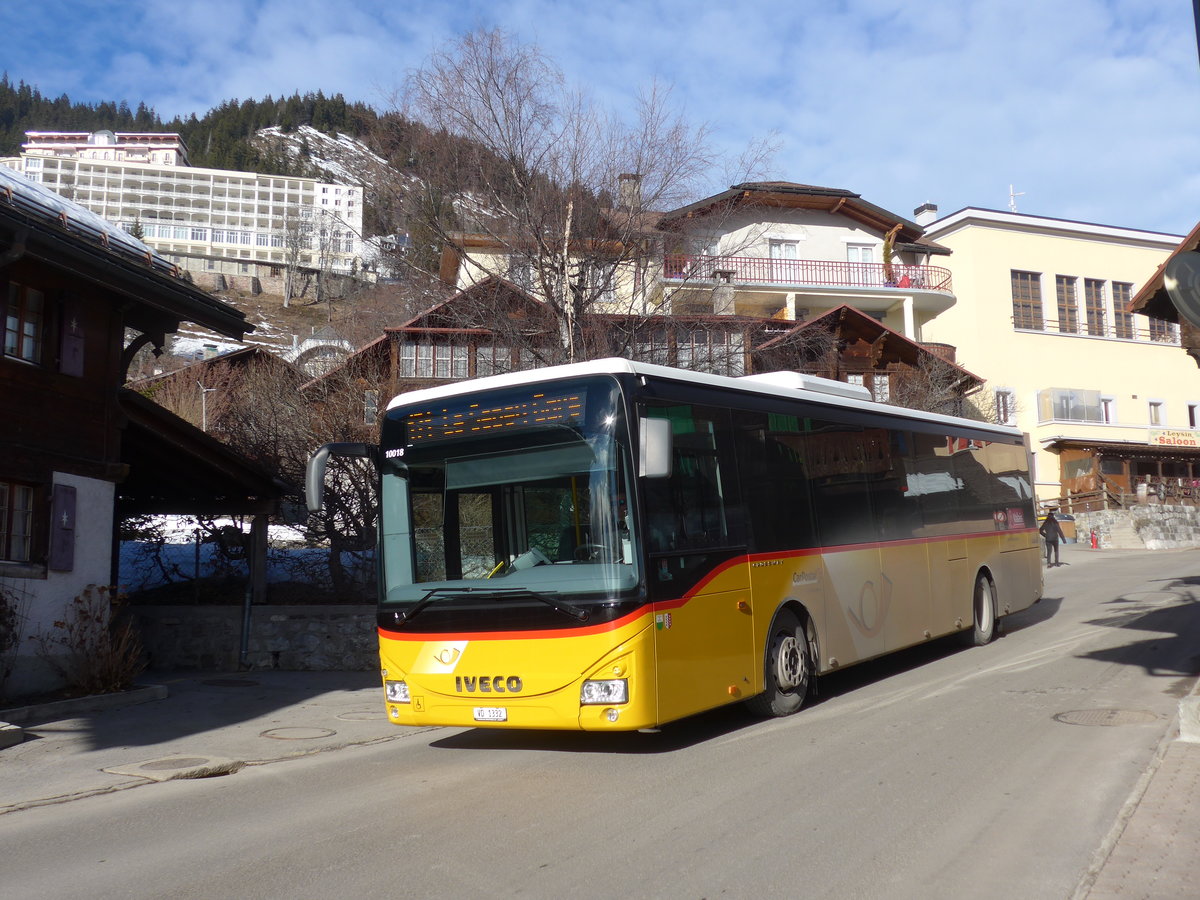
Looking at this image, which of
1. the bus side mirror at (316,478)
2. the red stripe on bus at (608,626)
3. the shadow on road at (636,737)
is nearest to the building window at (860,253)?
the shadow on road at (636,737)

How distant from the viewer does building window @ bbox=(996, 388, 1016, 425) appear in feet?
165

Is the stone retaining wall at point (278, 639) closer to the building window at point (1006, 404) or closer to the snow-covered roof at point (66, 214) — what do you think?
the snow-covered roof at point (66, 214)

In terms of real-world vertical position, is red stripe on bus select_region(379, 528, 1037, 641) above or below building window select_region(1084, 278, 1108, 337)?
below

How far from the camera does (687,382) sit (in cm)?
906

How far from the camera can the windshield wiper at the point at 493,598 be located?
7984mm

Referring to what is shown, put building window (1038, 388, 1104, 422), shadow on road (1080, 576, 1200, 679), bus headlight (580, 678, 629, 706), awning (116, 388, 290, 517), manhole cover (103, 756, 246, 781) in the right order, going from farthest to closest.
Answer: building window (1038, 388, 1104, 422) < awning (116, 388, 290, 517) < shadow on road (1080, 576, 1200, 679) < manhole cover (103, 756, 246, 781) < bus headlight (580, 678, 629, 706)

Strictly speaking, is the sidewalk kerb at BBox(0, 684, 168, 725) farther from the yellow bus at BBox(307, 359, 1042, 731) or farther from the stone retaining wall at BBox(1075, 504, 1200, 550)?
the stone retaining wall at BBox(1075, 504, 1200, 550)

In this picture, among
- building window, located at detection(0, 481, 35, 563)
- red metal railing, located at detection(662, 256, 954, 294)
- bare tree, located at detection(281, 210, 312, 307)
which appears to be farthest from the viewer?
bare tree, located at detection(281, 210, 312, 307)

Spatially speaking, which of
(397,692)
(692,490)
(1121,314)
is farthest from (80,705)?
(1121,314)

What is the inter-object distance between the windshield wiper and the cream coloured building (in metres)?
45.1

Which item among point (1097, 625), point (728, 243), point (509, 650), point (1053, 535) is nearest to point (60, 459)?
point (509, 650)

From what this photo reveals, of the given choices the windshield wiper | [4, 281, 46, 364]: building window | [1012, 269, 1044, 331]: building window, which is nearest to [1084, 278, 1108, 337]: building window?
[1012, 269, 1044, 331]: building window

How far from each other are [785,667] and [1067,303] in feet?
165

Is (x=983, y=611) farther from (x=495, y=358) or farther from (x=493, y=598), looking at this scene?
(x=495, y=358)
